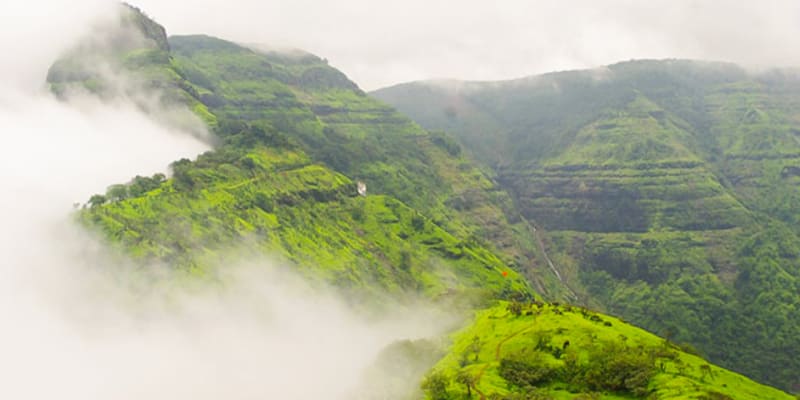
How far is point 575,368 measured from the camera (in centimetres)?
13388

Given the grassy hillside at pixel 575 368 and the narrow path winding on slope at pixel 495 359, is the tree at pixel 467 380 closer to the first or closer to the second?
the grassy hillside at pixel 575 368

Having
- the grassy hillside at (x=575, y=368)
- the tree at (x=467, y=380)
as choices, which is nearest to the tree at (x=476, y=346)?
the grassy hillside at (x=575, y=368)

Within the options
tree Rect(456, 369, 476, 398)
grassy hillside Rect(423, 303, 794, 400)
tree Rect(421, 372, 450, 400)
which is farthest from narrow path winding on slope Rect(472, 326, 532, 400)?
tree Rect(421, 372, 450, 400)

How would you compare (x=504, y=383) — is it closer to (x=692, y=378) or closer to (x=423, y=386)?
(x=423, y=386)

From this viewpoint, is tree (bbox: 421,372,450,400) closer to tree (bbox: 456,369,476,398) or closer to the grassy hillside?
the grassy hillside

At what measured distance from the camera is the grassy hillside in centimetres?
12181

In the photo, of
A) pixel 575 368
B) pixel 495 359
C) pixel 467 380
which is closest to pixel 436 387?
pixel 467 380

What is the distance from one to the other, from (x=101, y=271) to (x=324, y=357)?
70.7m

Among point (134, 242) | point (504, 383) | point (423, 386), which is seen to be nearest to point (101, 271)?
point (134, 242)

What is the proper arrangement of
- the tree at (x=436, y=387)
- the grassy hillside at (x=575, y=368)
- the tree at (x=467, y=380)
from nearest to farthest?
the grassy hillside at (x=575, y=368) < the tree at (x=467, y=380) < the tree at (x=436, y=387)

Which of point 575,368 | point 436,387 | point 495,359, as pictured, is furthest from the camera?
point 495,359

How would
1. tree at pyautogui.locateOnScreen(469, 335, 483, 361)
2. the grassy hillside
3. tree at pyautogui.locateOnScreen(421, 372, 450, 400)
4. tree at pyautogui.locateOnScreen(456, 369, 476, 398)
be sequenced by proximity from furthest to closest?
tree at pyautogui.locateOnScreen(469, 335, 483, 361), tree at pyautogui.locateOnScreen(421, 372, 450, 400), tree at pyautogui.locateOnScreen(456, 369, 476, 398), the grassy hillside

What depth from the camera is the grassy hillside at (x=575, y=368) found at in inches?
4796

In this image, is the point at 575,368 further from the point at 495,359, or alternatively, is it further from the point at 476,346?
the point at 476,346
